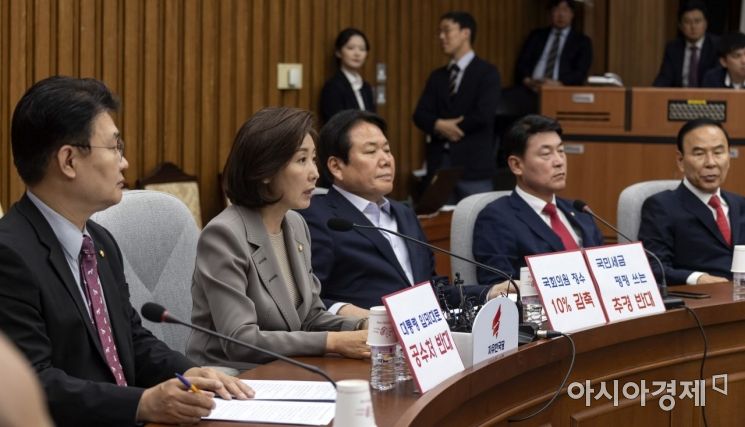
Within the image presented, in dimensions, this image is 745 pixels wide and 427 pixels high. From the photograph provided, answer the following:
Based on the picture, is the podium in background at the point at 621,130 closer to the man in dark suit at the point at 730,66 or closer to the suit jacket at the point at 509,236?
the man in dark suit at the point at 730,66

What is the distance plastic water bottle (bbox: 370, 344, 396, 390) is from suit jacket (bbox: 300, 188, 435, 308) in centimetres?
115

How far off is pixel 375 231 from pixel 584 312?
0.82 m

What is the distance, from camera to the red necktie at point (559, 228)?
13.3 feet

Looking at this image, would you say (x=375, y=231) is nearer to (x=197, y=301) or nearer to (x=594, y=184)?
(x=197, y=301)

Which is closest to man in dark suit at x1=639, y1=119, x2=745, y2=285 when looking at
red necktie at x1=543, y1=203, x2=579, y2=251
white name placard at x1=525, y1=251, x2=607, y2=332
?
red necktie at x1=543, y1=203, x2=579, y2=251

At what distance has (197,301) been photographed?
2715 mm

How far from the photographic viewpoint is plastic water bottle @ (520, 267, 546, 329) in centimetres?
295

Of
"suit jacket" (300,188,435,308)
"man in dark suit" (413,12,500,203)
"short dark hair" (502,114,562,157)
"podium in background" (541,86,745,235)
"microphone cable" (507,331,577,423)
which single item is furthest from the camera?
"man in dark suit" (413,12,500,203)

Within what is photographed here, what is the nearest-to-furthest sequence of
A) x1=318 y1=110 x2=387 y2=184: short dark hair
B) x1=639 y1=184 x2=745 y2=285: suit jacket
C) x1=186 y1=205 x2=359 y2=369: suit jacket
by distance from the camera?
x1=186 y1=205 x2=359 y2=369: suit jacket
x1=318 y1=110 x2=387 y2=184: short dark hair
x1=639 y1=184 x2=745 y2=285: suit jacket

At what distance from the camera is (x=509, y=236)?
3.94 m

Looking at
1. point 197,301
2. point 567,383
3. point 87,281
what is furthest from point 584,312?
point 87,281

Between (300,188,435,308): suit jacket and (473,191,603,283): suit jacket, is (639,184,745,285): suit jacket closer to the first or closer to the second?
(473,191,603,283): suit jacket

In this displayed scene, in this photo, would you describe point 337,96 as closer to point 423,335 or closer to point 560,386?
point 560,386

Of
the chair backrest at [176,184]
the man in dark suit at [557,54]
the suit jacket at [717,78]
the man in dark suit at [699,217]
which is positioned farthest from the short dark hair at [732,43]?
the chair backrest at [176,184]
